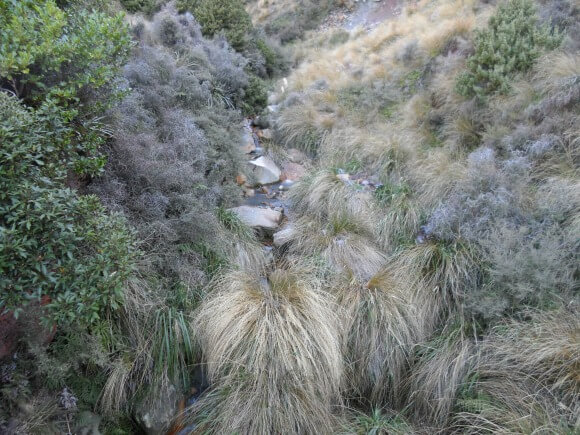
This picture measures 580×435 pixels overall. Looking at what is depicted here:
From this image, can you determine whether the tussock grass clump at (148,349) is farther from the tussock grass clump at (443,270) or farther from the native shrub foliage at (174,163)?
the tussock grass clump at (443,270)

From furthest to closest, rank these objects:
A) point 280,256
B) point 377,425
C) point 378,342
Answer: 1. point 280,256
2. point 378,342
3. point 377,425

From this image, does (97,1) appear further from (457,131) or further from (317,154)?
(457,131)

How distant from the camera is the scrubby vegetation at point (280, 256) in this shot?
2.71 meters

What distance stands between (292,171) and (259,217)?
6.21ft

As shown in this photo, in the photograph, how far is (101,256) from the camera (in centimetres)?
258

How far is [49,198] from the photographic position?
7.67ft

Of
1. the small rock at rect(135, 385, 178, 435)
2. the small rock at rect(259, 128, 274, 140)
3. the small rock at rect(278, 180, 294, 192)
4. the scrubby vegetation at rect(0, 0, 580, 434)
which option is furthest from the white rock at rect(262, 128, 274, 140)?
the small rock at rect(135, 385, 178, 435)

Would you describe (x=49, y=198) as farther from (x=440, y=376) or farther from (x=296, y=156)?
(x=296, y=156)

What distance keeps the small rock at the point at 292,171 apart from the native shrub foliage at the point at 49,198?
409 cm

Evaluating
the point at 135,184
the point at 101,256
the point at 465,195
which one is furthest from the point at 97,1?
the point at 465,195

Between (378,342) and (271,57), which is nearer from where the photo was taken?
(378,342)

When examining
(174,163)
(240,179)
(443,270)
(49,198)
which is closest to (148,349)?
(49,198)

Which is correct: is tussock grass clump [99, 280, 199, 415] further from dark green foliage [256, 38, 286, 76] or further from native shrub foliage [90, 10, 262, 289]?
dark green foliage [256, 38, 286, 76]

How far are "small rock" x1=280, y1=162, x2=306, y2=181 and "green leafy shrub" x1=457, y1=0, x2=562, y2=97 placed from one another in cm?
284
